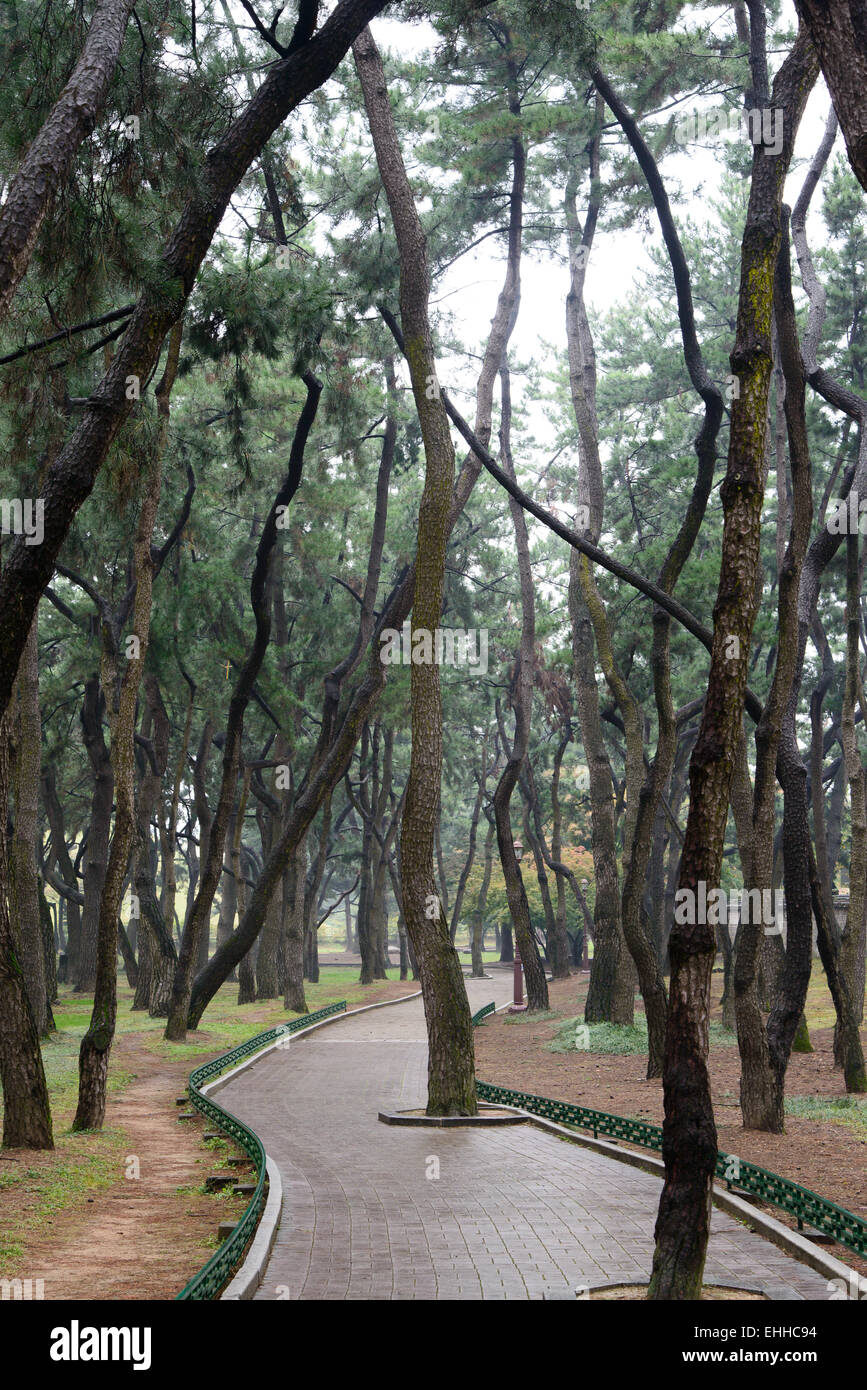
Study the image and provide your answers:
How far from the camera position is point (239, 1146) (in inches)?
424

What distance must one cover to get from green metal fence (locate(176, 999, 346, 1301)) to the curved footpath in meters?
0.21

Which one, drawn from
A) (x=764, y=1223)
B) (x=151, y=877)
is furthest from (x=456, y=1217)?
(x=151, y=877)

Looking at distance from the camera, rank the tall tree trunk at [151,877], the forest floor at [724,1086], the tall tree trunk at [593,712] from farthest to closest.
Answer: the tall tree trunk at [151,877] < the tall tree trunk at [593,712] < the forest floor at [724,1086]

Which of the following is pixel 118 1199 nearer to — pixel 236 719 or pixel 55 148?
pixel 55 148

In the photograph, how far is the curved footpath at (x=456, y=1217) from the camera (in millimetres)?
6051

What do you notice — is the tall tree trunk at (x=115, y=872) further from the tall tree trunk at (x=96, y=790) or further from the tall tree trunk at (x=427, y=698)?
the tall tree trunk at (x=96, y=790)

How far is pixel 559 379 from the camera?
3253 centimetres

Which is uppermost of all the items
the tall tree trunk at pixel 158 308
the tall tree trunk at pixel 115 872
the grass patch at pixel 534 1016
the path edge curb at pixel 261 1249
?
the tall tree trunk at pixel 158 308

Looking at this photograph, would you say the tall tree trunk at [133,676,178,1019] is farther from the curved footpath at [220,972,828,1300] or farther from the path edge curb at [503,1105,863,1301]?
the path edge curb at [503,1105,863,1301]

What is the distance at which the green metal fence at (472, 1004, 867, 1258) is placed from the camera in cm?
679

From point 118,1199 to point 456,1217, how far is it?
2861 millimetres

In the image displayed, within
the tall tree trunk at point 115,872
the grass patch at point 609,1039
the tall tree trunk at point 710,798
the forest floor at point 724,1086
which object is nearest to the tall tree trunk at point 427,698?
the forest floor at point 724,1086

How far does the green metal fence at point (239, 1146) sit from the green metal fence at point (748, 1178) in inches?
108
